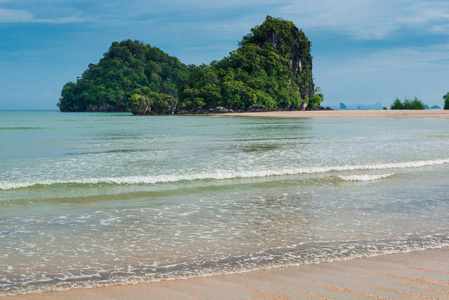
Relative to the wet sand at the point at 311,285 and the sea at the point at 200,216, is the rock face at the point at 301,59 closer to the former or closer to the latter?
the sea at the point at 200,216

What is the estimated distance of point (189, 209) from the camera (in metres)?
7.75

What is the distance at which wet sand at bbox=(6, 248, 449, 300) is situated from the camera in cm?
379

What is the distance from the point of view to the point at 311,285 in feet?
13.3

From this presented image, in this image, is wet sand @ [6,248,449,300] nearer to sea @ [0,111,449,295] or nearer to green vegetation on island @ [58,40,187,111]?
sea @ [0,111,449,295]

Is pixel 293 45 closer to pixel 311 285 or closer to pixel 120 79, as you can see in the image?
pixel 120 79

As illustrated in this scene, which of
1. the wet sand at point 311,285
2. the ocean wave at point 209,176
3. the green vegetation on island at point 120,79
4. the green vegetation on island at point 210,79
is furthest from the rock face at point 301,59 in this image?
the wet sand at point 311,285

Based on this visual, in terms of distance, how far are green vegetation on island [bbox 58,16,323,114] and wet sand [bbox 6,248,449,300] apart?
90.3m

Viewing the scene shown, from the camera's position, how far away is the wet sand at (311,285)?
379cm

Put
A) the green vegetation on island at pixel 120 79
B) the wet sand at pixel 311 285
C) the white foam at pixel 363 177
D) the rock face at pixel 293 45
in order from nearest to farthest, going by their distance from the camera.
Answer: the wet sand at pixel 311 285
the white foam at pixel 363 177
the rock face at pixel 293 45
the green vegetation on island at pixel 120 79

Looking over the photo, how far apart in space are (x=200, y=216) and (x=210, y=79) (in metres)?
94.4

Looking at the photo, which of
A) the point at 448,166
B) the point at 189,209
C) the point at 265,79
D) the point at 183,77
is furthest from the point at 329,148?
the point at 265,79

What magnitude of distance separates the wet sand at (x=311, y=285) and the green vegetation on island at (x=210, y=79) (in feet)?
296

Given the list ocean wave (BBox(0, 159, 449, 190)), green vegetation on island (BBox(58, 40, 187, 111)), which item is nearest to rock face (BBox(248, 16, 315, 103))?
green vegetation on island (BBox(58, 40, 187, 111))

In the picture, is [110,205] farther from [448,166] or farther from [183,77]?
[183,77]
